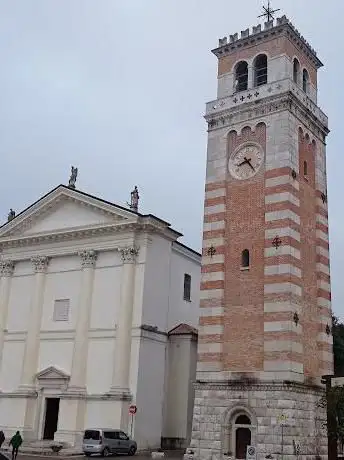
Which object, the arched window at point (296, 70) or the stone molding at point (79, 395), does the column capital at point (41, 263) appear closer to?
the stone molding at point (79, 395)

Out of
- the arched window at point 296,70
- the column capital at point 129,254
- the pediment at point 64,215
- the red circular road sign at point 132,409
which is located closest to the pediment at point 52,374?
the red circular road sign at point 132,409

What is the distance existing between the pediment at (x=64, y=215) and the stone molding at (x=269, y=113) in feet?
26.8

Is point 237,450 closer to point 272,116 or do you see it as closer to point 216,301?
point 216,301

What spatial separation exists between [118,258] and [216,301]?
31.8 feet

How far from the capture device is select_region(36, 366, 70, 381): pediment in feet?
128

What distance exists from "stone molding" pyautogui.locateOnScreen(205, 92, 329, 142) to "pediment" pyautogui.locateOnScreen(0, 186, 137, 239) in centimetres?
818

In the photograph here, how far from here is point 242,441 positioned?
29.6 meters

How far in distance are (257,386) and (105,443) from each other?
915cm

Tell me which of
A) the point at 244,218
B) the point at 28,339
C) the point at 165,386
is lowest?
the point at 165,386

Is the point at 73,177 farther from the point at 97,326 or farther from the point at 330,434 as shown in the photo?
the point at 330,434

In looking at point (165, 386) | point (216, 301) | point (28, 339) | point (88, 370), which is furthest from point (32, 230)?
point (216, 301)

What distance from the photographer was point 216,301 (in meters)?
32.2

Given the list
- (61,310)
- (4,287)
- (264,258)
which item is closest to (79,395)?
(61,310)

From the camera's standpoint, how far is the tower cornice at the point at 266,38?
34.9 metres
